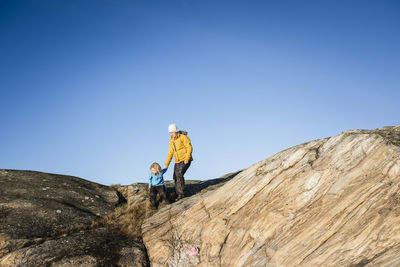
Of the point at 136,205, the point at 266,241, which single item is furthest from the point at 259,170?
the point at 136,205

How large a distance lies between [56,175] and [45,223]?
6142mm

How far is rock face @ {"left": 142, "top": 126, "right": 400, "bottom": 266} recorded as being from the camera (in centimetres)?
810

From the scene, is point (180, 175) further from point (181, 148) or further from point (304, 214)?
point (304, 214)

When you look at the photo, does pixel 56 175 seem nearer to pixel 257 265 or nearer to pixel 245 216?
pixel 245 216

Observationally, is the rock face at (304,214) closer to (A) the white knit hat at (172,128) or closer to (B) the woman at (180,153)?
(B) the woman at (180,153)

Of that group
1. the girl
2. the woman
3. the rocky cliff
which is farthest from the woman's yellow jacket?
the rocky cliff

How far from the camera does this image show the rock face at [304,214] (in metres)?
8.10

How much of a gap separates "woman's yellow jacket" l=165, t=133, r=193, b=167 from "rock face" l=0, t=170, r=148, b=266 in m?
4.76

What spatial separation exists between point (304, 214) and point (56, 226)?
10.9 meters

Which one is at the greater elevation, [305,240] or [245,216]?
[245,216]

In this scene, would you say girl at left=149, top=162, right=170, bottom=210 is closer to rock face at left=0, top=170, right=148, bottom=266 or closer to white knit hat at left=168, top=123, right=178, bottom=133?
white knit hat at left=168, top=123, right=178, bottom=133

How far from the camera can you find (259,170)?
41.1ft

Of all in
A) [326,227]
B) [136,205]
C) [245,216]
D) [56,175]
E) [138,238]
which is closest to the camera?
[326,227]

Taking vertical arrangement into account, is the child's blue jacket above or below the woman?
below
